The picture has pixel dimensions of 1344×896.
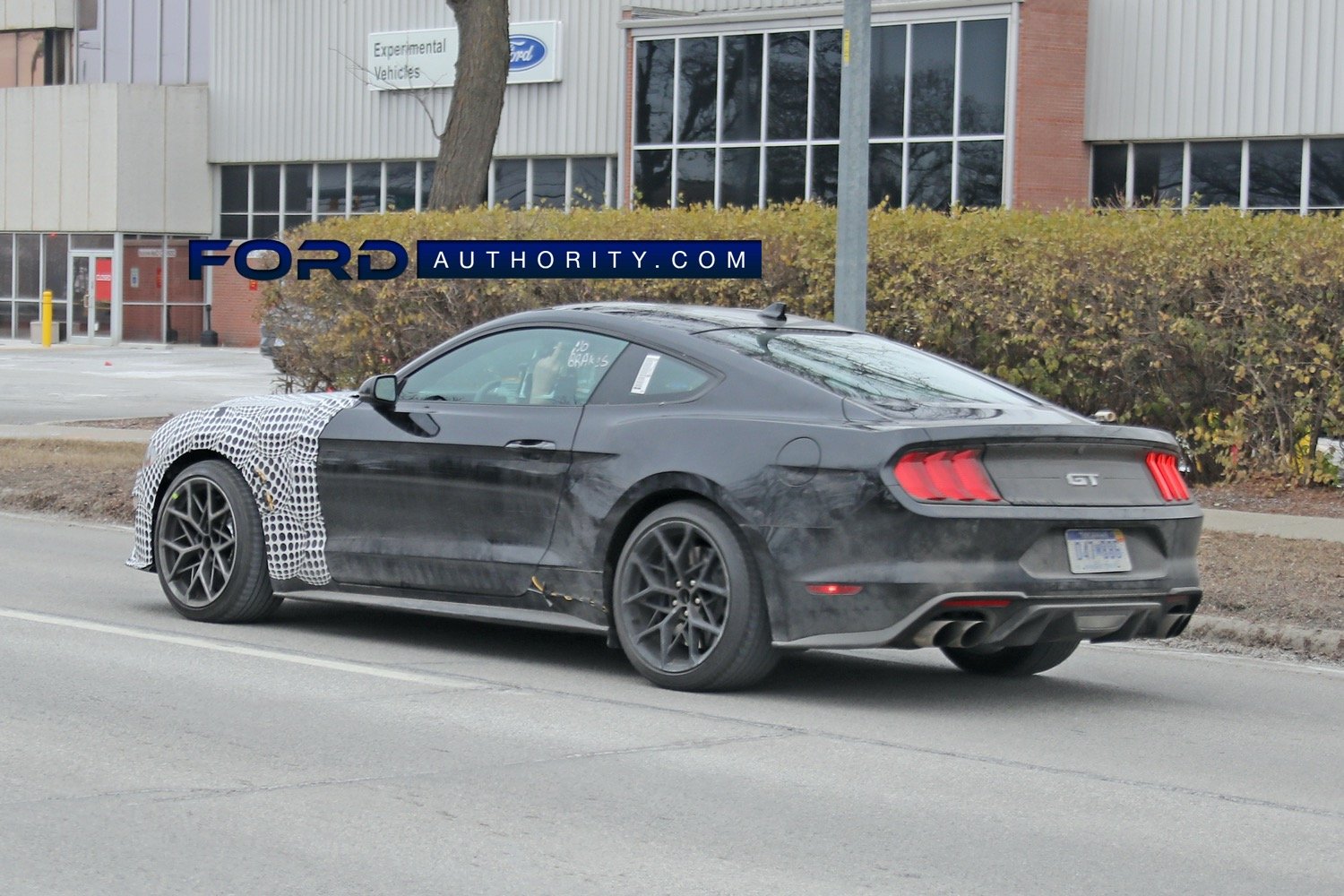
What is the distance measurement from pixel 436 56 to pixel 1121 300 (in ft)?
93.7

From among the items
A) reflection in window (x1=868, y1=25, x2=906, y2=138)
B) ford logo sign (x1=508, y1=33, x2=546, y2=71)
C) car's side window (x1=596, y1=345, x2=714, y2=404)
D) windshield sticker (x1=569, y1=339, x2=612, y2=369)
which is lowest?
car's side window (x1=596, y1=345, x2=714, y2=404)

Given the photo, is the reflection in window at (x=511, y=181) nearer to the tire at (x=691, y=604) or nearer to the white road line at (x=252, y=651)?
the white road line at (x=252, y=651)

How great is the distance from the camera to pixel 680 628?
25.0 ft

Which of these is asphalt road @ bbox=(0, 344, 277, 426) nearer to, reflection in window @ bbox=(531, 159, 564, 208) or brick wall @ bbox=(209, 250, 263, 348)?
brick wall @ bbox=(209, 250, 263, 348)

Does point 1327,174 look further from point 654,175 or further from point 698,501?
point 698,501

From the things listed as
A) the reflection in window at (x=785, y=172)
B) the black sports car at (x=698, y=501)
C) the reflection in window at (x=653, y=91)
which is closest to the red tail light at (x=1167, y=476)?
the black sports car at (x=698, y=501)

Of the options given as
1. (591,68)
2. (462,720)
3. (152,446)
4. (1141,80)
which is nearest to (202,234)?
(591,68)

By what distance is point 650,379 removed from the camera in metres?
8.00

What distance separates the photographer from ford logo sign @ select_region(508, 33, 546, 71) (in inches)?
1578

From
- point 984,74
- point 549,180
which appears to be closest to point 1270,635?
point 984,74

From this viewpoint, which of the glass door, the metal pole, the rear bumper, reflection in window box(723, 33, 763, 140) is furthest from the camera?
the glass door

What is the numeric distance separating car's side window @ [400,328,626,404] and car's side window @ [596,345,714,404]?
0.08 meters

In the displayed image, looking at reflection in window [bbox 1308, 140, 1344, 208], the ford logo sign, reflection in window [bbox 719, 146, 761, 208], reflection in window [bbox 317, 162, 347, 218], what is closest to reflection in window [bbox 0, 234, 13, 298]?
reflection in window [bbox 317, 162, 347, 218]

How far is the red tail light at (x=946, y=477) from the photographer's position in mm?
7094
